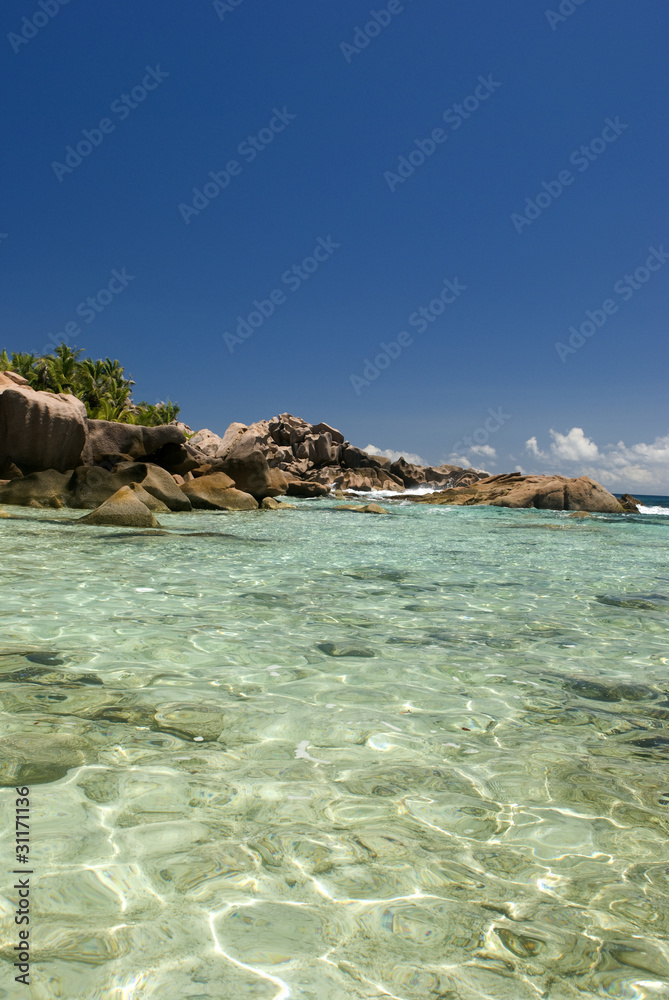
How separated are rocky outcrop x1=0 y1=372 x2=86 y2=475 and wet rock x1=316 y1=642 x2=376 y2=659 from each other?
18015mm

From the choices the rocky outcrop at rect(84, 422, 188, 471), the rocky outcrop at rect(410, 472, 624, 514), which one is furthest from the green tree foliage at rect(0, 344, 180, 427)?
the rocky outcrop at rect(410, 472, 624, 514)

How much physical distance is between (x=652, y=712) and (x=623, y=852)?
1.59 meters

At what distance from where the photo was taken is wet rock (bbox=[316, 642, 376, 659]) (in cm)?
444

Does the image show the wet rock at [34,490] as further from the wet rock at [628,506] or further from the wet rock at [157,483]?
the wet rock at [628,506]

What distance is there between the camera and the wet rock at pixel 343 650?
4441 millimetres

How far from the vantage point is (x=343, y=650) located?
4.53 m

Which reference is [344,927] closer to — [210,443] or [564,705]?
[564,705]

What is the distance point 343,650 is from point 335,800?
212 cm

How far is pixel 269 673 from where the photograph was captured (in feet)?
13.0

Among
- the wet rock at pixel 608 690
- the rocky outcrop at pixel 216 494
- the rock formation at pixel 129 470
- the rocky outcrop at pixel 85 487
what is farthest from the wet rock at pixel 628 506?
the wet rock at pixel 608 690

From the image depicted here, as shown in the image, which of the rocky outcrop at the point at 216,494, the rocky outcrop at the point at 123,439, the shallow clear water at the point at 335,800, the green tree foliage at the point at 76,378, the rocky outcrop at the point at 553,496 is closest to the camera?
the shallow clear water at the point at 335,800

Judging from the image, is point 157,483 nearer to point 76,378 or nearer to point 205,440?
point 76,378

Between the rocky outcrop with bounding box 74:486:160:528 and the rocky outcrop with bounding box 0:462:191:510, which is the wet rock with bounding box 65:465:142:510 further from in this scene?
the rocky outcrop with bounding box 74:486:160:528

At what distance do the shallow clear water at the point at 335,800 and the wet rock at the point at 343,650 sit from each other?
0.08ft
